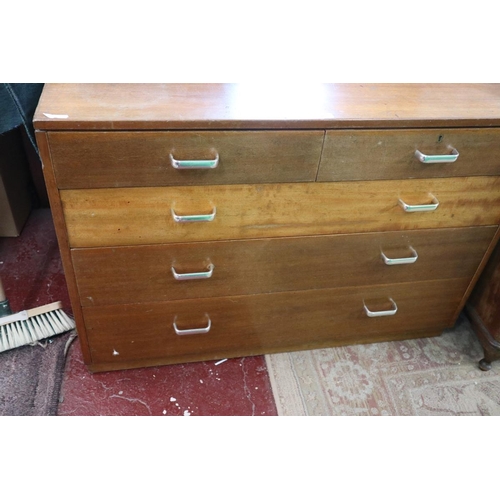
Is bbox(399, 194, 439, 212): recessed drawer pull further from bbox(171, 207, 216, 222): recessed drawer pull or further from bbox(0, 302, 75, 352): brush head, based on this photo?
bbox(0, 302, 75, 352): brush head

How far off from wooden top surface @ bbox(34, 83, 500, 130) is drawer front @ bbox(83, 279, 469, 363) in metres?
0.47

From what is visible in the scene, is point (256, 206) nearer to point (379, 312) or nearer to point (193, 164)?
point (193, 164)

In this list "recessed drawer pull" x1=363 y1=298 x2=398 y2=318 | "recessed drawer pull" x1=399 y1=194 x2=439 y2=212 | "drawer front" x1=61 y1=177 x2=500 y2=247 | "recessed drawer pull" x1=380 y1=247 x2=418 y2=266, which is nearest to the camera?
"drawer front" x1=61 y1=177 x2=500 y2=247

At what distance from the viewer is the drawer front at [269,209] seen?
938 millimetres

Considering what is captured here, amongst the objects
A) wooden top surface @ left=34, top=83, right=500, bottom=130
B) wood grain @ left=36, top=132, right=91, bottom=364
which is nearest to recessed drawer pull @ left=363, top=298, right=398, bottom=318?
wooden top surface @ left=34, top=83, right=500, bottom=130

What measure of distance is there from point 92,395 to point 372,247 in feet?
2.72

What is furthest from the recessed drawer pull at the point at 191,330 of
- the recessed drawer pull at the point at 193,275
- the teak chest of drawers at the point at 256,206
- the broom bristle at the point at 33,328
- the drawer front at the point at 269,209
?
the broom bristle at the point at 33,328

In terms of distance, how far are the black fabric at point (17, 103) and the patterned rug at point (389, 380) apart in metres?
0.90

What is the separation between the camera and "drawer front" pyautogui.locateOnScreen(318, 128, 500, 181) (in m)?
0.94

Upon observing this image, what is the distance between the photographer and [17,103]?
Result: 1039 mm

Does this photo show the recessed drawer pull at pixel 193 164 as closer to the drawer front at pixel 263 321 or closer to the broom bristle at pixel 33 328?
the drawer front at pixel 263 321

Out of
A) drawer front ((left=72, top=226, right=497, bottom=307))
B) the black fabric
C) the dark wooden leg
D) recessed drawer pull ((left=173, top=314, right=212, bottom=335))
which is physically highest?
the black fabric

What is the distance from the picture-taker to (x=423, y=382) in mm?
1309

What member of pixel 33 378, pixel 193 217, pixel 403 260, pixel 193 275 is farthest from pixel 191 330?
pixel 403 260
